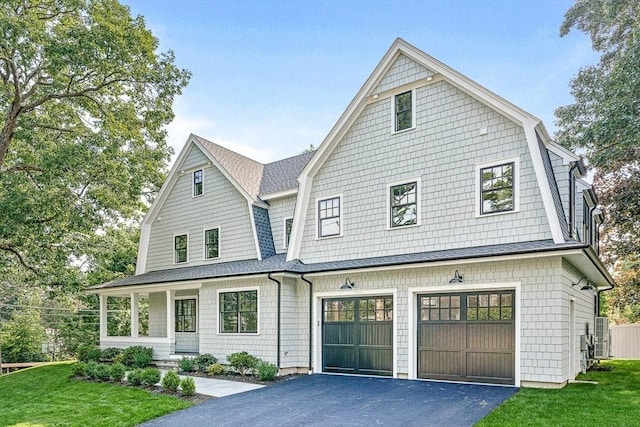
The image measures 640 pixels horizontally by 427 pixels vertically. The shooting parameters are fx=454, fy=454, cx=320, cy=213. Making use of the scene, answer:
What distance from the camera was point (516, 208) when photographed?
10.3 metres

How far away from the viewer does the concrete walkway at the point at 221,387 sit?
10.3 metres

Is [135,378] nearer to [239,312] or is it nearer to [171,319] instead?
[239,312]

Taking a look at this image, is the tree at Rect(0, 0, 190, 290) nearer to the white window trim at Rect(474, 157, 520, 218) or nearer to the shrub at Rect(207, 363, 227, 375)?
the shrub at Rect(207, 363, 227, 375)

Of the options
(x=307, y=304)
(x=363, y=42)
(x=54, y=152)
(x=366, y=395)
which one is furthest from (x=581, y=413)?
(x=54, y=152)

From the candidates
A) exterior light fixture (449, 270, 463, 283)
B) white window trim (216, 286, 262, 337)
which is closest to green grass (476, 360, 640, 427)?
exterior light fixture (449, 270, 463, 283)

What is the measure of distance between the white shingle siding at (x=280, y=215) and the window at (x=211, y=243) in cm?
227

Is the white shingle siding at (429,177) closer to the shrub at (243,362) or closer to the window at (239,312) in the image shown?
the window at (239,312)

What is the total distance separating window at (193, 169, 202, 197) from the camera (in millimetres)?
17219

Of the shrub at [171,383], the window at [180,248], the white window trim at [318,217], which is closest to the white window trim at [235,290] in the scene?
the white window trim at [318,217]

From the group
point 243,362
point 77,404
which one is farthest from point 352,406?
point 77,404

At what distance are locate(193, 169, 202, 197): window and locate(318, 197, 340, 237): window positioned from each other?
5.86 m

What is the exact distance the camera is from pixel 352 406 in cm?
848

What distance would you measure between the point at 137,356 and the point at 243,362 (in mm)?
4742

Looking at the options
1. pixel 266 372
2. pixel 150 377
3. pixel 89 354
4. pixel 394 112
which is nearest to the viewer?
pixel 150 377
